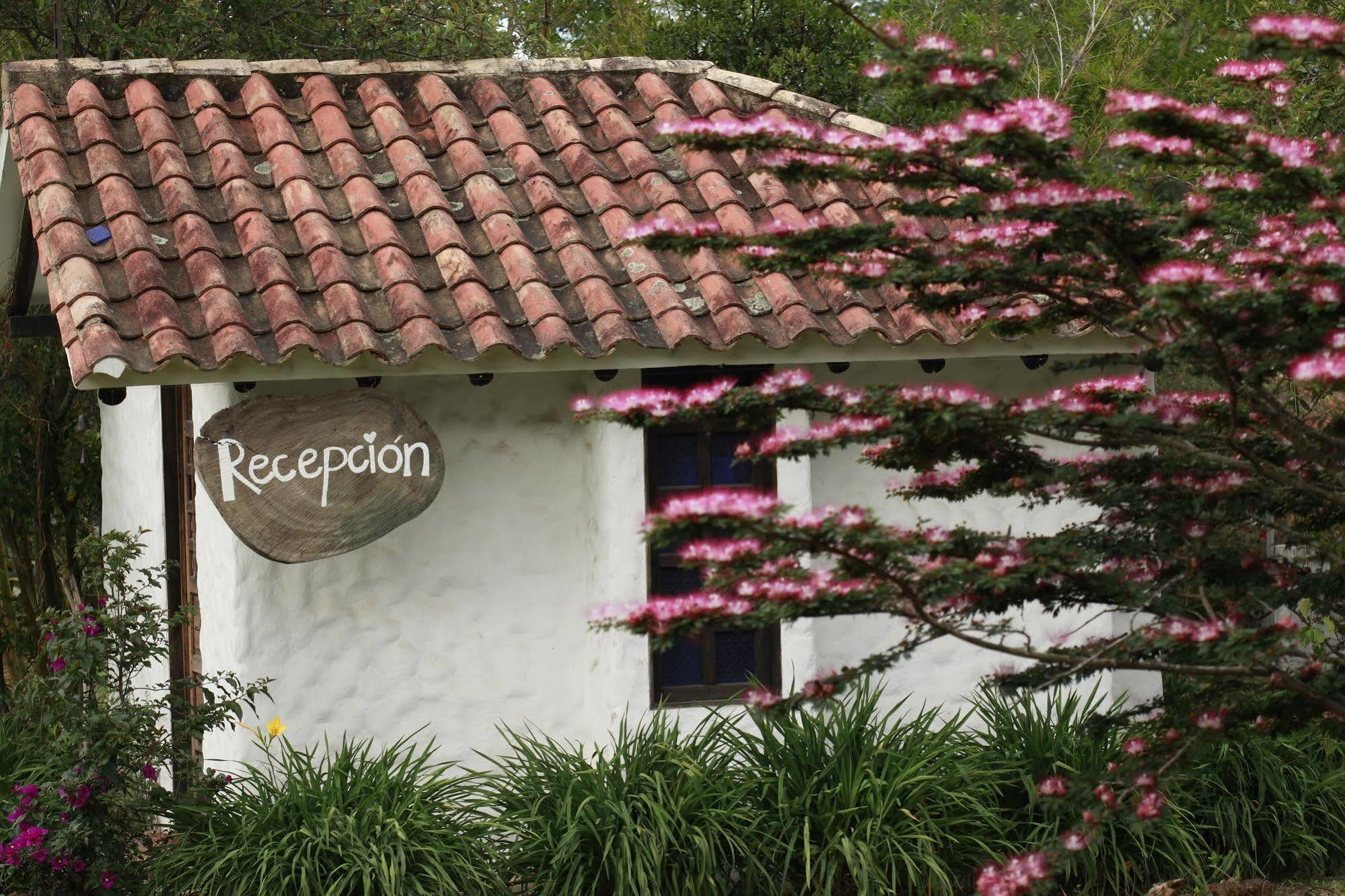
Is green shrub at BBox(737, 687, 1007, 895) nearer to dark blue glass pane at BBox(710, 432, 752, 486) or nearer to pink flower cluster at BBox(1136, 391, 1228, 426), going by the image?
dark blue glass pane at BBox(710, 432, 752, 486)

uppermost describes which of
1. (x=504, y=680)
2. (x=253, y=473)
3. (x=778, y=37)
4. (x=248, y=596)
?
(x=778, y=37)

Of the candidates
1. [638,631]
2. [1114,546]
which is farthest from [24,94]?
[1114,546]

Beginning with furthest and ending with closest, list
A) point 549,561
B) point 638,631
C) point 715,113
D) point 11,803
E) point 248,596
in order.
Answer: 1. point 715,113
2. point 549,561
3. point 248,596
4. point 11,803
5. point 638,631

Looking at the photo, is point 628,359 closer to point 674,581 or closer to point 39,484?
point 674,581

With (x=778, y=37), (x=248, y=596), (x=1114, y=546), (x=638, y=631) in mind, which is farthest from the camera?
(x=778, y=37)

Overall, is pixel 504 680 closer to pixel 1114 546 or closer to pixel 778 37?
pixel 1114 546

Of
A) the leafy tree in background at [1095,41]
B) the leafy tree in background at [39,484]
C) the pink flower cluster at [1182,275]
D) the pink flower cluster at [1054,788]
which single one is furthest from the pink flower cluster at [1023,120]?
the leafy tree in background at [39,484]

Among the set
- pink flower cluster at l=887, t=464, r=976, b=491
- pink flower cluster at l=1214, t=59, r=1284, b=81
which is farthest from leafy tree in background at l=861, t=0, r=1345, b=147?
pink flower cluster at l=887, t=464, r=976, b=491

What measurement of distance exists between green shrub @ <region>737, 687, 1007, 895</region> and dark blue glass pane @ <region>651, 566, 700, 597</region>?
2.95ft

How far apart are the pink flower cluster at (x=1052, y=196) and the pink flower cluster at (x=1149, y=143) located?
0.46 feet

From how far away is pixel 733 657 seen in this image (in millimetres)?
6867

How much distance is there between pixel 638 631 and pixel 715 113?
4.30 m

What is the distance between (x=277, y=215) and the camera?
261 inches

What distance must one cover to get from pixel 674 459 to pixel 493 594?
1029 mm
